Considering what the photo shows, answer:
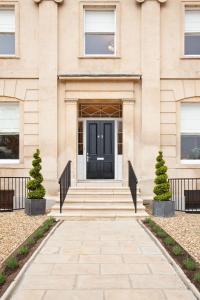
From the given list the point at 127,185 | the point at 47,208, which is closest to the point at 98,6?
the point at 127,185

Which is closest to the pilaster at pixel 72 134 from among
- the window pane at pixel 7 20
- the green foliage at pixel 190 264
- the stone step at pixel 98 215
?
the stone step at pixel 98 215

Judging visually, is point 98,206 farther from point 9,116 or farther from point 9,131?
point 9,116

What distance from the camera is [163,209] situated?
1143 cm

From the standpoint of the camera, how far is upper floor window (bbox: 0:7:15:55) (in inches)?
536

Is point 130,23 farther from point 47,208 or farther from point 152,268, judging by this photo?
point 152,268

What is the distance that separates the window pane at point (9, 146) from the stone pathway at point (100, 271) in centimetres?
557

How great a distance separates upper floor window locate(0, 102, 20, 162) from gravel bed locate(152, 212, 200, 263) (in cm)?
574

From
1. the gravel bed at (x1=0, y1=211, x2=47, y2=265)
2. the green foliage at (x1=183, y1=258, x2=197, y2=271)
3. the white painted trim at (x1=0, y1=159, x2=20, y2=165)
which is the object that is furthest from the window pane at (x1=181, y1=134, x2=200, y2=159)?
the green foliage at (x1=183, y1=258, x2=197, y2=271)

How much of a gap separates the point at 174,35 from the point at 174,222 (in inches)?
266

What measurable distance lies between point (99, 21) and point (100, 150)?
15.6 ft

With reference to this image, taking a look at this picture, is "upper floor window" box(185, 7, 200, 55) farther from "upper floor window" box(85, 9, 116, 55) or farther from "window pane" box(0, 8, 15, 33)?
"window pane" box(0, 8, 15, 33)

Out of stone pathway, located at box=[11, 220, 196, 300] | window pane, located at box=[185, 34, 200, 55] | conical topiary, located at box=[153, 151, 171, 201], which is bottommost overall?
Answer: stone pathway, located at box=[11, 220, 196, 300]

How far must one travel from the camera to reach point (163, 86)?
13305mm

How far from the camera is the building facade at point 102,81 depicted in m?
13.2
